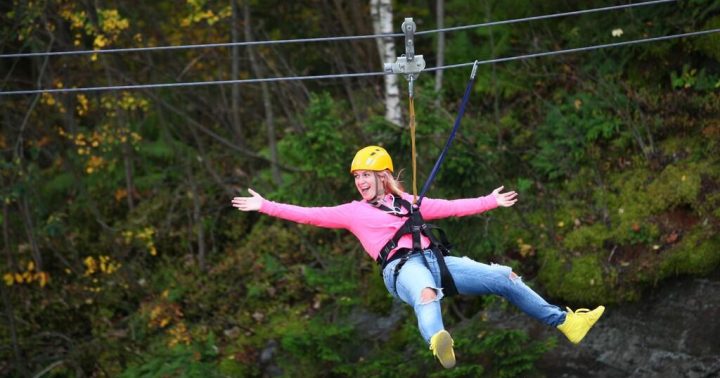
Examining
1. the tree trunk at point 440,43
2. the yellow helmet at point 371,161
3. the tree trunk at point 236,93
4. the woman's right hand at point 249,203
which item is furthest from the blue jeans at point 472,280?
the tree trunk at point 236,93

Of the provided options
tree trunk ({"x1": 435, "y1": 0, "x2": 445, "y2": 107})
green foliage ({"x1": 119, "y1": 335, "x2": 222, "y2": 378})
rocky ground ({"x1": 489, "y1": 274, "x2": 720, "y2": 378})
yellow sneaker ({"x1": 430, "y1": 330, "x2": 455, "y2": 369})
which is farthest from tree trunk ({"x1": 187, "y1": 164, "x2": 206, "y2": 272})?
yellow sneaker ({"x1": 430, "y1": 330, "x2": 455, "y2": 369})

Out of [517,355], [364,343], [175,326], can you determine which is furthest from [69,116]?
[517,355]

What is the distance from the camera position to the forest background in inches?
390

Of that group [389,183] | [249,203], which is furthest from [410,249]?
[249,203]

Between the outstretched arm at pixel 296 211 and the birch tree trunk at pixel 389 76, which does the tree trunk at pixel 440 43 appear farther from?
the outstretched arm at pixel 296 211

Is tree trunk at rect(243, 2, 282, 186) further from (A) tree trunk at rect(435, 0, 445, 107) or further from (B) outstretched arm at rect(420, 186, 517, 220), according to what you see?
(B) outstretched arm at rect(420, 186, 517, 220)

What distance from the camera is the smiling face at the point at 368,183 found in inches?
252

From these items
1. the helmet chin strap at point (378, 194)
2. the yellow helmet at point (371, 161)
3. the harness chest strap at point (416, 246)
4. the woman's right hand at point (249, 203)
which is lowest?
the harness chest strap at point (416, 246)

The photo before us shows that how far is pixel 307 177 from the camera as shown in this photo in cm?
1045

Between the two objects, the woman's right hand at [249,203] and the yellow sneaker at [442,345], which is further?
the woman's right hand at [249,203]

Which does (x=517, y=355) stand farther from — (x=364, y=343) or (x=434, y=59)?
(x=434, y=59)

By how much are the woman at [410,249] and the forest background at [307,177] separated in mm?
2631

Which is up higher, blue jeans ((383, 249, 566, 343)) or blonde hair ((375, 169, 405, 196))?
blonde hair ((375, 169, 405, 196))

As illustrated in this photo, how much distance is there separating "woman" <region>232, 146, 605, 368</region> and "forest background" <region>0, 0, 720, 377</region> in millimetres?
2631
